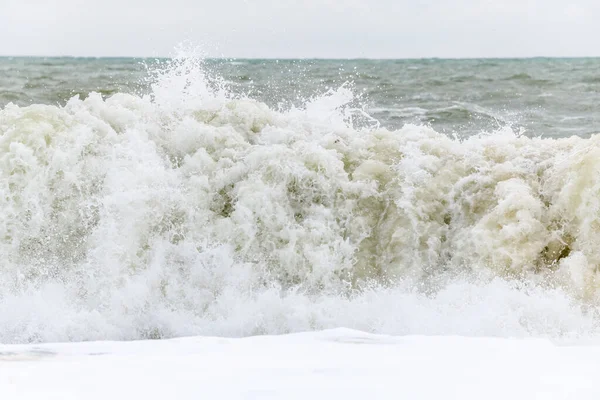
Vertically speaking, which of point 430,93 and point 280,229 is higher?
point 430,93

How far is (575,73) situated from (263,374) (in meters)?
21.2

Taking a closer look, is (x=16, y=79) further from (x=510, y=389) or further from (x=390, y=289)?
(x=510, y=389)

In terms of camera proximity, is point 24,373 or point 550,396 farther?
point 24,373

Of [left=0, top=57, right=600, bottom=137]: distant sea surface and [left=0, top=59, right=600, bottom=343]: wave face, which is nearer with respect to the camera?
[left=0, top=59, right=600, bottom=343]: wave face

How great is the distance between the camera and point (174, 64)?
738 cm

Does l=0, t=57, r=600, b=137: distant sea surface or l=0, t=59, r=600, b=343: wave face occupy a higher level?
l=0, t=57, r=600, b=137: distant sea surface

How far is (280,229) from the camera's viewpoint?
5539 mm

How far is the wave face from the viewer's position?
4949mm

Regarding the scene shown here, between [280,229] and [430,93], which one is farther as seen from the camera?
[430,93]

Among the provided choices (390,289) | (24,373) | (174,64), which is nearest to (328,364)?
(24,373)

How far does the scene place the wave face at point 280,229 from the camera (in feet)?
Result: 16.2

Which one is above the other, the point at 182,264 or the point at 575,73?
the point at 575,73

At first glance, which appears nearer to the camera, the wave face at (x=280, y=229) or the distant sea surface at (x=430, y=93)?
the wave face at (x=280, y=229)

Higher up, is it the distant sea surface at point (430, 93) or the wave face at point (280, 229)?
the distant sea surface at point (430, 93)
